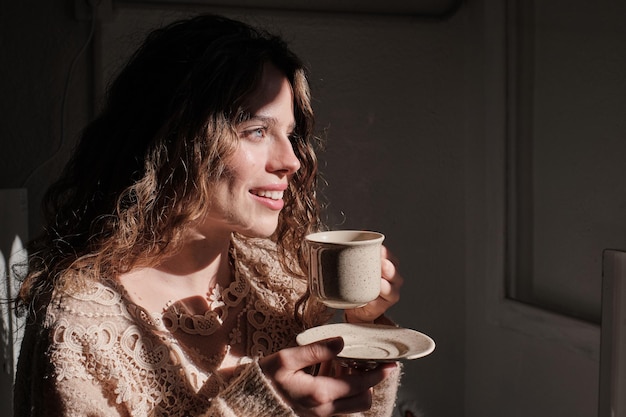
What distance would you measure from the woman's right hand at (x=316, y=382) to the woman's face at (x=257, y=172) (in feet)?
0.90

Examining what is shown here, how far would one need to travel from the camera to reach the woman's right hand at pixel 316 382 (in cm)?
107

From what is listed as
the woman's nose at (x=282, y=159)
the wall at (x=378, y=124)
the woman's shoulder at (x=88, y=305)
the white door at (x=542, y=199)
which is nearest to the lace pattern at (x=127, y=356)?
the woman's shoulder at (x=88, y=305)

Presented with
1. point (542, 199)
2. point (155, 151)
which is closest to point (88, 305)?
point (155, 151)

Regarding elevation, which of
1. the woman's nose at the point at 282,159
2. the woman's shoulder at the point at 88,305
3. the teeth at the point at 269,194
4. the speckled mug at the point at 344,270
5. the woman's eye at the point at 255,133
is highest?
the woman's eye at the point at 255,133

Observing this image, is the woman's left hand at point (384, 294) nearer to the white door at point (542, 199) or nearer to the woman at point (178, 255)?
the woman at point (178, 255)

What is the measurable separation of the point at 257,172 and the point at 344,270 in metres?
0.26

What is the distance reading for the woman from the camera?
3.84 feet

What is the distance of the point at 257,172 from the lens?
1.26 m

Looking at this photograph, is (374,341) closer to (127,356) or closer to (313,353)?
(313,353)

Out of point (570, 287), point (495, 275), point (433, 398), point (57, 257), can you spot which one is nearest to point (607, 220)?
point (570, 287)

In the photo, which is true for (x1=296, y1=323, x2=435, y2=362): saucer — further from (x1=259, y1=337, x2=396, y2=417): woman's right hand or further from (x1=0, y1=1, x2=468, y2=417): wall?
(x1=0, y1=1, x2=468, y2=417): wall

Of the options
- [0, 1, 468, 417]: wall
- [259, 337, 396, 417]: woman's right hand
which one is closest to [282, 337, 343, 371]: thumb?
[259, 337, 396, 417]: woman's right hand

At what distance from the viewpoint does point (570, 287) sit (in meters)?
1.85

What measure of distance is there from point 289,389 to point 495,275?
115cm
